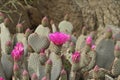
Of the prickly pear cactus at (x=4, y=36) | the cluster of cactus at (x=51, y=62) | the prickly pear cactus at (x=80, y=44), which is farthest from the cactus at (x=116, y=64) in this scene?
the prickly pear cactus at (x=4, y=36)

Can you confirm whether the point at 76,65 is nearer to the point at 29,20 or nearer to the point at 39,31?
the point at 39,31

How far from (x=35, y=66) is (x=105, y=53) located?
0.67m

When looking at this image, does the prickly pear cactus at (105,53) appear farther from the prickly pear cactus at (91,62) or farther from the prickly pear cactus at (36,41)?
the prickly pear cactus at (36,41)

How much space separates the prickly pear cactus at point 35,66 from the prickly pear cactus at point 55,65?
3.2 inches

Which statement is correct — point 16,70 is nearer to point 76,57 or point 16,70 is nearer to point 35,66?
point 35,66

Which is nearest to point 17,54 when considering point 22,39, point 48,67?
A: point 48,67

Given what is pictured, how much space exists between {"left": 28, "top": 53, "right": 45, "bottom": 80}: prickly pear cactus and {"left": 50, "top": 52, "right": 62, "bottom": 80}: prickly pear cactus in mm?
81

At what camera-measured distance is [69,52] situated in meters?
3.75

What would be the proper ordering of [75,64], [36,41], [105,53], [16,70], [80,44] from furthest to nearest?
[80,44]
[105,53]
[36,41]
[75,64]
[16,70]

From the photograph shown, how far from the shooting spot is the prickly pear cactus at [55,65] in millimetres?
3283

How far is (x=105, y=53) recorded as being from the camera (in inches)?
146

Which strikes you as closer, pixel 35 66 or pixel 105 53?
pixel 35 66

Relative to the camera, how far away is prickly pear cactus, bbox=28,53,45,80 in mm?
3295

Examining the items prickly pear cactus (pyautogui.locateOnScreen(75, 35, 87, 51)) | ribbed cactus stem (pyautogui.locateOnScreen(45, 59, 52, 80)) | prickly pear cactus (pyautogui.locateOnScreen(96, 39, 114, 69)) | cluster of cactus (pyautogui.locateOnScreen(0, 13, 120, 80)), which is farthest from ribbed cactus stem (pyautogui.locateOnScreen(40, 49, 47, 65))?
prickly pear cactus (pyautogui.locateOnScreen(75, 35, 87, 51))
